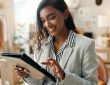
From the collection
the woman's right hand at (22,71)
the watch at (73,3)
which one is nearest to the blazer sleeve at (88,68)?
the woman's right hand at (22,71)

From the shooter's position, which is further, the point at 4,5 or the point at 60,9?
the point at 4,5

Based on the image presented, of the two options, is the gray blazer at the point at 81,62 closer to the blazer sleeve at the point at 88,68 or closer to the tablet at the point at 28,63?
the blazer sleeve at the point at 88,68

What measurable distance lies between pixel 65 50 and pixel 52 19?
187 millimetres

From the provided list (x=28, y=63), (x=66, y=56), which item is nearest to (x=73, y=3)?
(x=66, y=56)

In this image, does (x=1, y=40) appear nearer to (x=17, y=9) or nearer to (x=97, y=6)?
(x=17, y=9)

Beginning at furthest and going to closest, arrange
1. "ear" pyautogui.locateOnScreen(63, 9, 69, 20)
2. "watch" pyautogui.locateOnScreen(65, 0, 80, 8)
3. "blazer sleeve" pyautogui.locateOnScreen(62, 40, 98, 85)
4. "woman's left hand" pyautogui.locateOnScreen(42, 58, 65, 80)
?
"watch" pyautogui.locateOnScreen(65, 0, 80, 8)
"ear" pyautogui.locateOnScreen(63, 9, 69, 20)
"blazer sleeve" pyautogui.locateOnScreen(62, 40, 98, 85)
"woman's left hand" pyautogui.locateOnScreen(42, 58, 65, 80)

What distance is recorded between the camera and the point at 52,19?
1236 mm

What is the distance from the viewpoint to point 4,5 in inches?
117

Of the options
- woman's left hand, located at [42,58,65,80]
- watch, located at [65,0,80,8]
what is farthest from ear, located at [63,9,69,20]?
watch, located at [65,0,80,8]

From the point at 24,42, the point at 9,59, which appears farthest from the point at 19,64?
the point at 24,42

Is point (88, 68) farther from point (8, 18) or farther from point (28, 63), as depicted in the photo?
point (8, 18)

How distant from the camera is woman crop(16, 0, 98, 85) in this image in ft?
3.98

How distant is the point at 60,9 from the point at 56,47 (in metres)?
0.23

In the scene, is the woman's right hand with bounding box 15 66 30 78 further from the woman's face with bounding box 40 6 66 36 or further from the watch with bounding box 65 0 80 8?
the watch with bounding box 65 0 80 8
